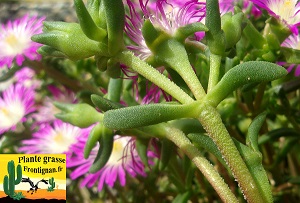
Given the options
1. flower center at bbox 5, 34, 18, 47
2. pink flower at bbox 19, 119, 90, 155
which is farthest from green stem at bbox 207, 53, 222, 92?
flower center at bbox 5, 34, 18, 47

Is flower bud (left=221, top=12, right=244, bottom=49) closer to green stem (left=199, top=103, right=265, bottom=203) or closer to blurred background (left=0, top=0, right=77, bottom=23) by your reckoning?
green stem (left=199, top=103, right=265, bottom=203)

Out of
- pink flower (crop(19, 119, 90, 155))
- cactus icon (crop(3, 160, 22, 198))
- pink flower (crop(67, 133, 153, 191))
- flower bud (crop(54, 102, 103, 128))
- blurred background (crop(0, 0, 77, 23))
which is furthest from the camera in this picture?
blurred background (crop(0, 0, 77, 23))

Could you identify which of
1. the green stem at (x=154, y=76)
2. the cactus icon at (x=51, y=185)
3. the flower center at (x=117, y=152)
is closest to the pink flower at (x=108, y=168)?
the flower center at (x=117, y=152)

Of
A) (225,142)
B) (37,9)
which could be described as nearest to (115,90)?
(225,142)

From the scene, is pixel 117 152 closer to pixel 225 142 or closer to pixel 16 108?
pixel 16 108

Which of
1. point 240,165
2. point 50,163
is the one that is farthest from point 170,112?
point 50,163

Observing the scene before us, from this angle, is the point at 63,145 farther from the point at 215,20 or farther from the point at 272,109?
the point at 215,20
